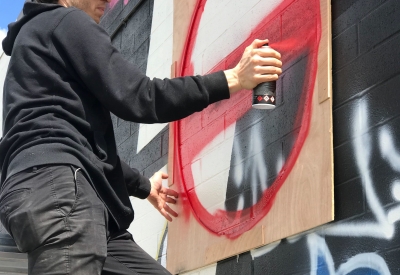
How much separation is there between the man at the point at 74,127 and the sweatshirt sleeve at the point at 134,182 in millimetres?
517

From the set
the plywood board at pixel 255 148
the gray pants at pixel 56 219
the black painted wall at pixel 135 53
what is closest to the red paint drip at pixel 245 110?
the plywood board at pixel 255 148

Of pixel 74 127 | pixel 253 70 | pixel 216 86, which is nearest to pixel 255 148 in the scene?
pixel 253 70

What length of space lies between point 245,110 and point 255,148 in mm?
235

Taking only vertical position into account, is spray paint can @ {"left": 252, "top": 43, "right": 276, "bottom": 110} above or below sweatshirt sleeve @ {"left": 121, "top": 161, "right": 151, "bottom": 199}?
above

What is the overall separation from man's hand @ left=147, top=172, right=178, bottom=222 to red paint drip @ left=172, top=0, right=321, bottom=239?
0.25ft

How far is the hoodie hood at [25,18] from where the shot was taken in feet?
8.89

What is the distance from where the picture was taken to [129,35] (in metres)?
5.77

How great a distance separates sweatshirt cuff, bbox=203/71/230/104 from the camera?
2.63 meters

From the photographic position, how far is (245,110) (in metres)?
3.56

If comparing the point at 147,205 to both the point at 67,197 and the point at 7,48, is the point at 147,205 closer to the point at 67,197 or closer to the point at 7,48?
the point at 7,48

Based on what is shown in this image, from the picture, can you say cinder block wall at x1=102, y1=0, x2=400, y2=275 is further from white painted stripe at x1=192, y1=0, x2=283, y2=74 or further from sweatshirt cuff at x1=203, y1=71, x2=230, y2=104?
white painted stripe at x1=192, y1=0, x2=283, y2=74

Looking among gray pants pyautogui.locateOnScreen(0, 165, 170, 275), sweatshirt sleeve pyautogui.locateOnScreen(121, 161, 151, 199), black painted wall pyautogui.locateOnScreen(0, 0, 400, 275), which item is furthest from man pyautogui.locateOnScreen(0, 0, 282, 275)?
sweatshirt sleeve pyautogui.locateOnScreen(121, 161, 151, 199)

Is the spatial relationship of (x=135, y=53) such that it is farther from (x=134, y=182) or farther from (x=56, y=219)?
(x=56, y=219)

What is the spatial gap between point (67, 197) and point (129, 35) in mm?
3634
